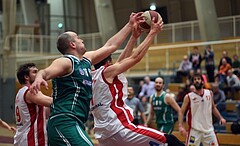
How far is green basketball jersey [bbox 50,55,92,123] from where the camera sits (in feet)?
15.3

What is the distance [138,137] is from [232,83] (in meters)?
10.6

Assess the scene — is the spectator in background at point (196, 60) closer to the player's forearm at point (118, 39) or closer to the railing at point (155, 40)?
the railing at point (155, 40)

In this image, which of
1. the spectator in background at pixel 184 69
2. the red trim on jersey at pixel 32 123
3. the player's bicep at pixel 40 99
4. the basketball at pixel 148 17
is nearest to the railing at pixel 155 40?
the spectator in background at pixel 184 69

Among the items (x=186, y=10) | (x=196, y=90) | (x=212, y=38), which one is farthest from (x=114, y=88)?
(x=186, y=10)

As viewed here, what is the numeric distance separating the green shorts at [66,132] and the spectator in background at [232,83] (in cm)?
1114

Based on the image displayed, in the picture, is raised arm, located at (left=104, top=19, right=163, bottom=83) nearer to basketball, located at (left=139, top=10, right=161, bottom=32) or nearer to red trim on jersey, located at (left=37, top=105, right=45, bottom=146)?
basketball, located at (left=139, top=10, right=161, bottom=32)

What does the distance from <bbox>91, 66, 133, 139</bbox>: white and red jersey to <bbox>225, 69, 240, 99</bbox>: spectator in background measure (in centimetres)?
1009

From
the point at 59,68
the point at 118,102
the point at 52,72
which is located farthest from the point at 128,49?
the point at 52,72

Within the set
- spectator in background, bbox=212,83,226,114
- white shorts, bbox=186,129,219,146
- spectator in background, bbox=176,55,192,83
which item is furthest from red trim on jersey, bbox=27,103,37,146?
spectator in background, bbox=176,55,192,83

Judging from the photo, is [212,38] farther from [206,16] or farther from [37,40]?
[37,40]

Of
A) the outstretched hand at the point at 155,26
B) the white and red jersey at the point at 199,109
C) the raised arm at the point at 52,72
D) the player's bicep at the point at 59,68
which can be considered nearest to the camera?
the raised arm at the point at 52,72

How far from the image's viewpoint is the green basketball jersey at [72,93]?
466cm

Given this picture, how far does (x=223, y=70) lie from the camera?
16047 mm

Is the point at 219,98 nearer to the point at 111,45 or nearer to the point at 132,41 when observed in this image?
the point at 132,41
